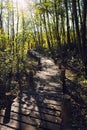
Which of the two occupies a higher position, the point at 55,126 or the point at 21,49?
the point at 21,49

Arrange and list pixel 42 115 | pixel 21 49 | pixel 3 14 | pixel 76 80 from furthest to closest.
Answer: pixel 3 14, pixel 21 49, pixel 76 80, pixel 42 115

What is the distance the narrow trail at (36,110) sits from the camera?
6949 millimetres

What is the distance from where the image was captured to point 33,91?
10.9 m

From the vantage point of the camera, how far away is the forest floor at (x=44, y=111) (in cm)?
694

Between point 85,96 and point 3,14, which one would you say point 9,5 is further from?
point 85,96

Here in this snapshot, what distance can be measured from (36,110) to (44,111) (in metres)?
0.32

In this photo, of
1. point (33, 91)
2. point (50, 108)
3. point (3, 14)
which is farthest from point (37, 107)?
point (3, 14)

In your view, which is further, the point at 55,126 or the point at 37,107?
the point at 37,107

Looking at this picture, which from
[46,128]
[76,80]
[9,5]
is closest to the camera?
[46,128]

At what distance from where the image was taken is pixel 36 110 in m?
8.21

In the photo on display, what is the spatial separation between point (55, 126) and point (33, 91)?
416cm

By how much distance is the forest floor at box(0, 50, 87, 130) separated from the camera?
694cm

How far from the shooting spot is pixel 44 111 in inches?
320

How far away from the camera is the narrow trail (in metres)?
6.95
